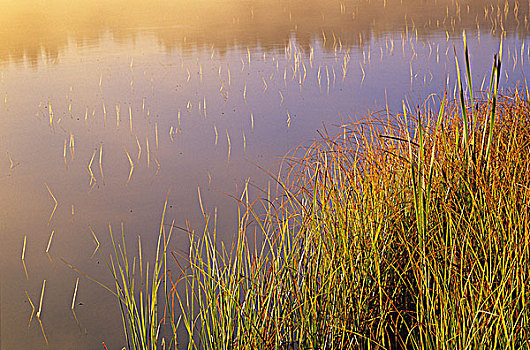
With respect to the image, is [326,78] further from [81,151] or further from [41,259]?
[41,259]

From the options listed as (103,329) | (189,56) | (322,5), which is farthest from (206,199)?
(322,5)

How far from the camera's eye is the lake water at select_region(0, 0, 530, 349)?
433cm

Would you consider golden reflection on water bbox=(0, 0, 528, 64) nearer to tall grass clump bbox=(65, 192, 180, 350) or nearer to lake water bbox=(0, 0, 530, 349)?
lake water bbox=(0, 0, 530, 349)

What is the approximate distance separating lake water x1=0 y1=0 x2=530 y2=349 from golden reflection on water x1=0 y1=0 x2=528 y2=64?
136 mm

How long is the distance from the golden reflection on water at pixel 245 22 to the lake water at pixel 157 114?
14 cm

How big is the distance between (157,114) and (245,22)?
12714 mm

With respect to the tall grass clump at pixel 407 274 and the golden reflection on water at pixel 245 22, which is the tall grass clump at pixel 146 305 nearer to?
the tall grass clump at pixel 407 274

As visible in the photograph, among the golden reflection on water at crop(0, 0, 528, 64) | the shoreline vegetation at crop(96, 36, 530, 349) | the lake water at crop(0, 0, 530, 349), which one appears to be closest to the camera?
the shoreline vegetation at crop(96, 36, 530, 349)

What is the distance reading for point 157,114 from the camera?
8281mm

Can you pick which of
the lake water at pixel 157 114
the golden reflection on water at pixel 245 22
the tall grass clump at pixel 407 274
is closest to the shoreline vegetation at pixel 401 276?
the tall grass clump at pixel 407 274

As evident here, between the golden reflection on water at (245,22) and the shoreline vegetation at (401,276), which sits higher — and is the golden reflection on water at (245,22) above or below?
above

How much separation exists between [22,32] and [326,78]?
1297 centimetres

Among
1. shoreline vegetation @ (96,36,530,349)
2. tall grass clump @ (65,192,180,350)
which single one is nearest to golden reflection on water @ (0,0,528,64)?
tall grass clump @ (65,192,180,350)

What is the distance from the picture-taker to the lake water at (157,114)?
4.33 metres
